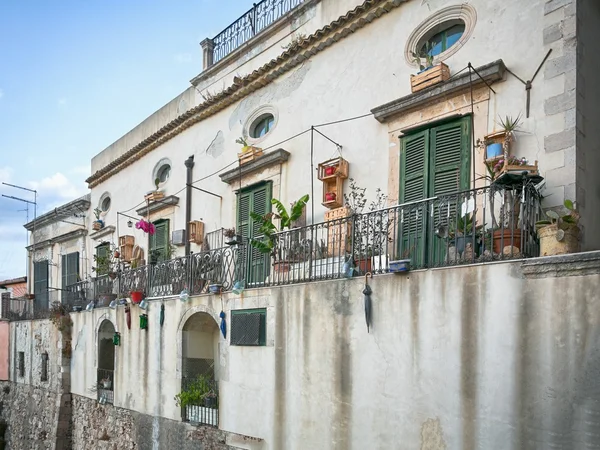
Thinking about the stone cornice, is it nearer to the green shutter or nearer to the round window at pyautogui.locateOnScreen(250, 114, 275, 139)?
the round window at pyautogui.locateOnScreen(250, 114, 275, 139)

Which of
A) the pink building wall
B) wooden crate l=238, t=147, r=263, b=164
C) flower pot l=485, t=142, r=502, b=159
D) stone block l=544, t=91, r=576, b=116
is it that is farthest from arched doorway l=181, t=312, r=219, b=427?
the pink building wall

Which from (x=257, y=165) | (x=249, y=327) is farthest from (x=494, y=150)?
(x=257, y=165)

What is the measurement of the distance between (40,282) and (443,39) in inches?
782

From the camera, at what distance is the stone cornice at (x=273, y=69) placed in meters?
9.66

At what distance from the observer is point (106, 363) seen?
49.0 feet

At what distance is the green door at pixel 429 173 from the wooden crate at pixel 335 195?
1.32 metres

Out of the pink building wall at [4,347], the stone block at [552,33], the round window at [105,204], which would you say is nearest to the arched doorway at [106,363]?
the round window at [105,204]

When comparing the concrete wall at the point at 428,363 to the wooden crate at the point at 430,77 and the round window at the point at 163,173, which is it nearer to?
the wooden crate at the point at 430,77

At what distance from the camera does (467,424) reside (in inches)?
238

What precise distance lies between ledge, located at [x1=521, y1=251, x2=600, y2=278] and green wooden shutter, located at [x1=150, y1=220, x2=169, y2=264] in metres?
10.6

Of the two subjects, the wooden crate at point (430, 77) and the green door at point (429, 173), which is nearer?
the green door at point (429, 173)

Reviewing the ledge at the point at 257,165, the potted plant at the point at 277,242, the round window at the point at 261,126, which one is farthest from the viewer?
the round window at the point at 261,126

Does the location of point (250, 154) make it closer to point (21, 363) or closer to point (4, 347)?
point (21, 363)

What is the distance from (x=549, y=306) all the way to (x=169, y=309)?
319 inches
